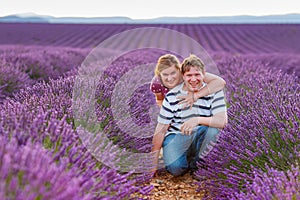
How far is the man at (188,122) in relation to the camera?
3289 mm

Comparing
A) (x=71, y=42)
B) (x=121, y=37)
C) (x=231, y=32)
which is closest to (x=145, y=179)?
(x=71, y=42)

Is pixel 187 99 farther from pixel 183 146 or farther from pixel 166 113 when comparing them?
pixel 183 146

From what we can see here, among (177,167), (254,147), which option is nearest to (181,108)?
(177,167)

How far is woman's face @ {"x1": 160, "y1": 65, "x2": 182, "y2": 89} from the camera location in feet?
11.4

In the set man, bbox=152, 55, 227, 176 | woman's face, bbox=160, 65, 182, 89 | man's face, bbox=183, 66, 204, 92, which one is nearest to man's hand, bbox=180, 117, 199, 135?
man, bbox=152, 55, 227, 176

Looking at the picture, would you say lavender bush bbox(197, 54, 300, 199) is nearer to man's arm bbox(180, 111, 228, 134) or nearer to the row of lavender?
man's arm bbox(180, 111, 228, 134)

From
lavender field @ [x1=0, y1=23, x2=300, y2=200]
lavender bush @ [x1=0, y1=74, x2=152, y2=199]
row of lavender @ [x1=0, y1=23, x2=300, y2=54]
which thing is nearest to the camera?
lavender field @ [x1=0, y1=23, x2=300, y2=200]

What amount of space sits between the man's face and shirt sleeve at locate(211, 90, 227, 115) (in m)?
0.15

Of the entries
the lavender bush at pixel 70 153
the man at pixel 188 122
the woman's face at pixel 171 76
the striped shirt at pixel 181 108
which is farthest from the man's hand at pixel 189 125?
the lavender bush at pixel 70 153

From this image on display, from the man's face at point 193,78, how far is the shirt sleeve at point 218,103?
0.15 meters

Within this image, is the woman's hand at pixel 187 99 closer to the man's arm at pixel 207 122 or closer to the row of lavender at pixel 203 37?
the man's arm at pixel 207 122

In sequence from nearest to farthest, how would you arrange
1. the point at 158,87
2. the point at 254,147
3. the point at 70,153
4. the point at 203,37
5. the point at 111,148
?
1. the point at 70,153
2. the point at 111,148
3. the point at 254,147
4. the point at 158,87
5. the point at 203,37

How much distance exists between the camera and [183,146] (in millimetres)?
3406

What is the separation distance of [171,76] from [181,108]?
27 cm
